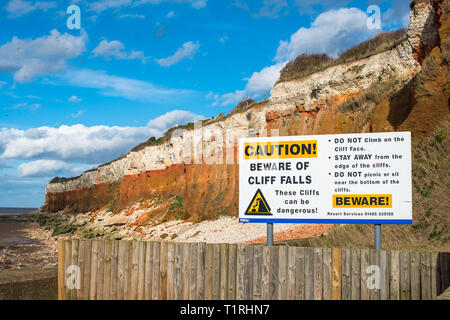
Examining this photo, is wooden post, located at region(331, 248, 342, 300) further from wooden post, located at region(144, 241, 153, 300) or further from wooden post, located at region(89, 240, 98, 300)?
wooden post, located at region(89, 240, 98, 300)

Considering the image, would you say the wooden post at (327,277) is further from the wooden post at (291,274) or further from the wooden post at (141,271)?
the wooden post at (141,271)

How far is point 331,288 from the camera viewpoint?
6062 millimetres

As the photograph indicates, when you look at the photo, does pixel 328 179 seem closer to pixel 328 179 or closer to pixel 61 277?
pixel 328 179

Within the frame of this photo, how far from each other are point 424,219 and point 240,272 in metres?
9.06

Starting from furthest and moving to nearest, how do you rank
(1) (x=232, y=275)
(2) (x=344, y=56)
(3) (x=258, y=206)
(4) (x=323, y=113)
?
(2) (x=344, y=56) < (4) (x=323, y=113) < (3) (x=258, y=206) < (1) (x=232, y=275)

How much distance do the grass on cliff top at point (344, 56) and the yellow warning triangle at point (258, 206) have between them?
21.4 metres

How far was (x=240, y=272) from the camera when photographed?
6305 millimetres

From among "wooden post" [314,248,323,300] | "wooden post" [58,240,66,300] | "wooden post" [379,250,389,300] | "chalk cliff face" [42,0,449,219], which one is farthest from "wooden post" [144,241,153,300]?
"chalk cliff face" [42,0,449,219]

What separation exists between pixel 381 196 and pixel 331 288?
1898mm

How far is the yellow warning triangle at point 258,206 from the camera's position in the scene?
7.29m

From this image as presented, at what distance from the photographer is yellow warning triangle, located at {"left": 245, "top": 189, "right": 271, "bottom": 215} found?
7.29m

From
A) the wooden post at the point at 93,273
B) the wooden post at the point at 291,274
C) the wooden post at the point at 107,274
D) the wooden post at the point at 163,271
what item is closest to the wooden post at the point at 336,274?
Result: the wooden post at the point at 291,274

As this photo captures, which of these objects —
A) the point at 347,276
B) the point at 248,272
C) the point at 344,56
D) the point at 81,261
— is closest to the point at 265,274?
the point at 248,272
